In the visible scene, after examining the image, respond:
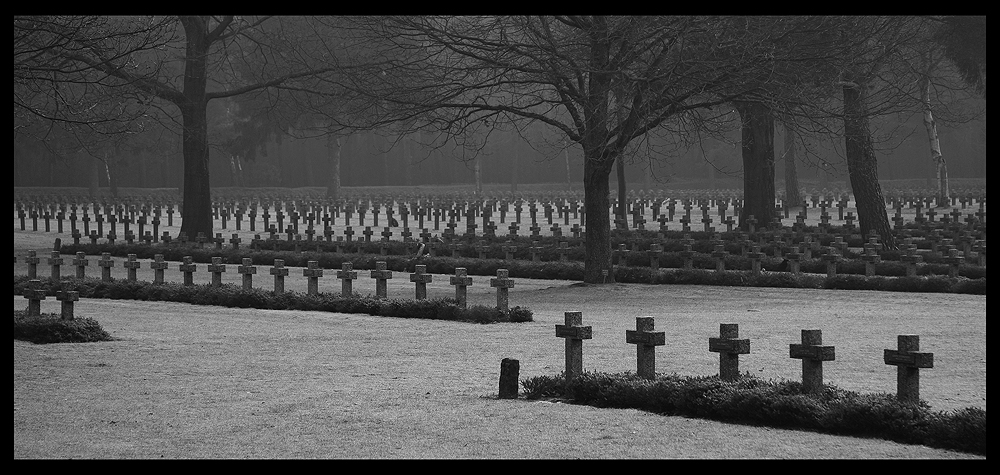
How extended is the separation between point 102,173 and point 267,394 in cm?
6826

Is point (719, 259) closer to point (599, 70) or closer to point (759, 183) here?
point (599, 70)

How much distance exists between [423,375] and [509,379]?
64.9 inches

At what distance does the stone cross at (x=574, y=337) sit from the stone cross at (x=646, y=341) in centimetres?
42

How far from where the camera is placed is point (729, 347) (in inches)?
360

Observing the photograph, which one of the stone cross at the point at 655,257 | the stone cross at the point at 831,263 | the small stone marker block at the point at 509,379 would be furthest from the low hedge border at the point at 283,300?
the stone cross at the point at 655,257

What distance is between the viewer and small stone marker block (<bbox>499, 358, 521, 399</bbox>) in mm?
9617

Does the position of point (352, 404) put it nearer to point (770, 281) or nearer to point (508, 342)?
point (508, 342)

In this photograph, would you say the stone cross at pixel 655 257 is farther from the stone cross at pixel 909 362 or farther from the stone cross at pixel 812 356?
the stone cross at pixel 909 362

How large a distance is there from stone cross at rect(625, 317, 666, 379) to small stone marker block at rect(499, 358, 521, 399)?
0.91 m

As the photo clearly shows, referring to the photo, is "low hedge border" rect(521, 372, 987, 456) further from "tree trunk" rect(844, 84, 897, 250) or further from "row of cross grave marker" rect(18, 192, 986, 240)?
"row of cross grave marker" rect(18, 192, 986, 240)

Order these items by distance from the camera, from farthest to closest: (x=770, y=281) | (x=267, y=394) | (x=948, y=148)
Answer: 1. (x=948, y=148)
2. (x=770, y=281)
3. (x=267, y=394)
